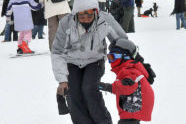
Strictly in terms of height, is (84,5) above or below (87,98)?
above

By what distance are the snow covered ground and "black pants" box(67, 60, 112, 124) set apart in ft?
2.09

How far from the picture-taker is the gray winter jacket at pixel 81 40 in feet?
9.19

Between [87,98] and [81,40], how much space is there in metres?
0.46

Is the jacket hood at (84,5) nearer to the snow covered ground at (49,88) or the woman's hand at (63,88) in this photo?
the woman's hand at (63,88)

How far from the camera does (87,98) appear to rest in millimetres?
2764

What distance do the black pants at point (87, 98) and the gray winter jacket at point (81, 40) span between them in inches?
3.9

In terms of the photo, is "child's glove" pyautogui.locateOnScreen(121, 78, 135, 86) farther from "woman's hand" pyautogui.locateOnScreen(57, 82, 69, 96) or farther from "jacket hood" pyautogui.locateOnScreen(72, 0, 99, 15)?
"jacket hood" pyautogui.locateOnScreen(72, 0, 99, 15)

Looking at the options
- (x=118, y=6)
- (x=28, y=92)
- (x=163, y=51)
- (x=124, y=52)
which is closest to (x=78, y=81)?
(x=124, y=52)

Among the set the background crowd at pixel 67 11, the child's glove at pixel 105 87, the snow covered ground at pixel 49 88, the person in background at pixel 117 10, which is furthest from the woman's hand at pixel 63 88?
the person in background at pixel 117 10

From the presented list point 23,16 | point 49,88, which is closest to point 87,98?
point 49,88

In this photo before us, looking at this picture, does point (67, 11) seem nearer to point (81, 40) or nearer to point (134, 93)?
point (81, 40)

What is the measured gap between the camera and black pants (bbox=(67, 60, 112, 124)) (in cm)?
277

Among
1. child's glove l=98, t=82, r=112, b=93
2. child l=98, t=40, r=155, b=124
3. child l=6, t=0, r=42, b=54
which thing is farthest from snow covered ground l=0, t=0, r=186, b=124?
child's glove l=98, t=82, r=112, b=93

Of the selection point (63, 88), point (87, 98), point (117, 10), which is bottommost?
point (87, 98)
